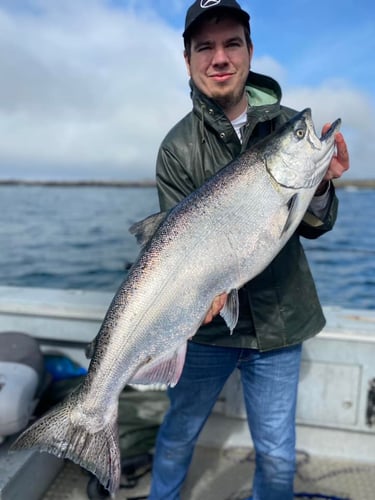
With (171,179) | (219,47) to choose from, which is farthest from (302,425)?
A: (219,47)

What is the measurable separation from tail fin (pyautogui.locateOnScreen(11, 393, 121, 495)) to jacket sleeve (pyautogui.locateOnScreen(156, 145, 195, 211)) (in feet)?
4.16

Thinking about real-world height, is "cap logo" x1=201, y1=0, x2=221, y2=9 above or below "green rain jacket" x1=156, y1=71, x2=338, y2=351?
above

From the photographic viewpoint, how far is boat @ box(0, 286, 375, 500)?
11.9ft

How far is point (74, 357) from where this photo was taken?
4.56 m

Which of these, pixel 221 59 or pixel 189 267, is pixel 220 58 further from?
pixel 189 267

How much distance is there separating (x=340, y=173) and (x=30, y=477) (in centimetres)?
304

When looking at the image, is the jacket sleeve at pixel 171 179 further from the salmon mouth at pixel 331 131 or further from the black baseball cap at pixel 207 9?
the salmon mouth at pixel 331 131

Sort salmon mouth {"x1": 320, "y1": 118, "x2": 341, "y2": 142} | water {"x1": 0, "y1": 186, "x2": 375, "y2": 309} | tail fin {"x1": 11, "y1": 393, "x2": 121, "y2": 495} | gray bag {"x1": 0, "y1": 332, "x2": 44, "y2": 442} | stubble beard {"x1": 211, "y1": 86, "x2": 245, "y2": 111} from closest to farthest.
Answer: salmon mouth {"x1": 320, "y1": 118, "x2": 341, "y2": 142}, tail fin {"x1": 11, "y1": 393, "x2": 121, "y2": 495}, stubble beard {"x1": 211, "y1": 86, "x2": 245, "y2": 111}, gray bag {"x1": 0, "y1": 332, "x2": 44, "y2": 442}, water {"x1": 0, "y1": 186, "x2": 375, "y2": 309}

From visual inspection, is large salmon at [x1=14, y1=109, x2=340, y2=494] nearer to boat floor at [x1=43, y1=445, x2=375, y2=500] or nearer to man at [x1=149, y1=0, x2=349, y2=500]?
man at [x1=149, y1=0, x2=349, y2=500]

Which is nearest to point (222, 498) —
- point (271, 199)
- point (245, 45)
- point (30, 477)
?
point (30, 477)

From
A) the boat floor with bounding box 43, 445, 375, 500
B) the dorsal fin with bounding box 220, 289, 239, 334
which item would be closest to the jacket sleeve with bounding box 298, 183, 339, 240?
the dorsal fin with bounding box 220, 289, 239, 334

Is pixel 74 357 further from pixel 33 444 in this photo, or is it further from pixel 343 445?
pixel 343 445

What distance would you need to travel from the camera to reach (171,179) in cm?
280

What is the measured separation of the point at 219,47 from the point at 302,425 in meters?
3.29
